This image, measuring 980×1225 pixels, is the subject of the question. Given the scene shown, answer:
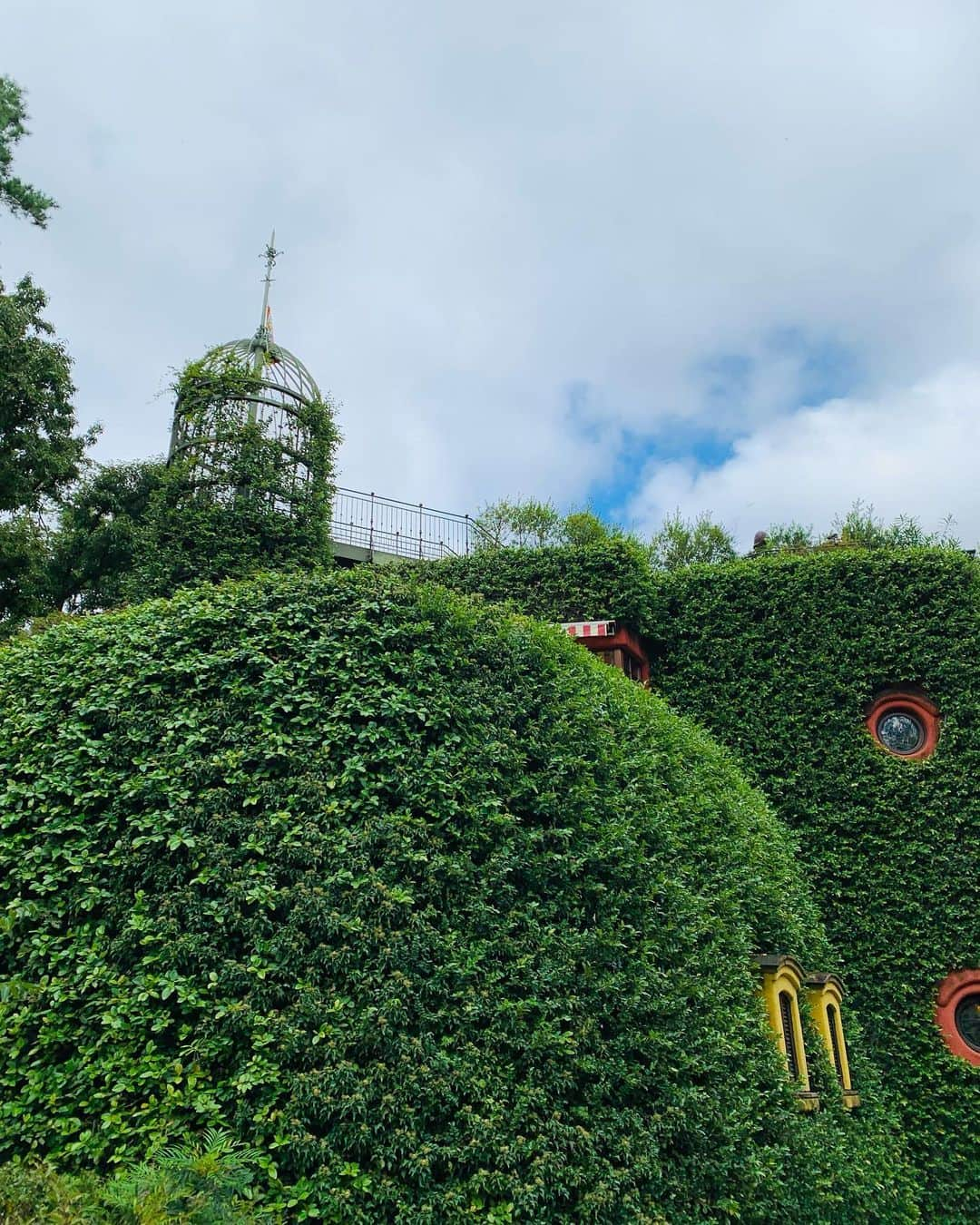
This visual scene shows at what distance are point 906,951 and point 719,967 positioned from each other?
16.4 ft

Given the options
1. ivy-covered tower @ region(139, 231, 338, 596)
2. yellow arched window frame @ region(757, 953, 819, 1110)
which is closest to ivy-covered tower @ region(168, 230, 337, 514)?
ivy-covered tower @ region(139, 231, 338, 596)

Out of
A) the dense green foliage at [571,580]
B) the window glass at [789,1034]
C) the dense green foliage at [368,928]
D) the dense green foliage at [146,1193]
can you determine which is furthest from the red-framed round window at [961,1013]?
the dense green foliage at [146,1193]

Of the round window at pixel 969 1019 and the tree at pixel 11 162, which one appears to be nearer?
the round window at pixel 969 1019

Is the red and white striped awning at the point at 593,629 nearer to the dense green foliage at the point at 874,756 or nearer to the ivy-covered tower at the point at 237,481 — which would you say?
the dense green foliage at the point at 874,756

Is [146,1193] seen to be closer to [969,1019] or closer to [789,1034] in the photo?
[789,1034]

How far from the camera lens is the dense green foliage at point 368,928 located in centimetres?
382

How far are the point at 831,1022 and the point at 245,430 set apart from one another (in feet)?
30.5

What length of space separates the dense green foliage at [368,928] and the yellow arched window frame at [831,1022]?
72.6 inches

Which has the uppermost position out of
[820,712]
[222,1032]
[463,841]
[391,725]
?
[820,712]

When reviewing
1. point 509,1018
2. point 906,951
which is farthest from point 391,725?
point 906,951

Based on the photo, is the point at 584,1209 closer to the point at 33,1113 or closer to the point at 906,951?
the point at 33,1113

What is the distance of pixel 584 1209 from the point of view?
391 centimetres

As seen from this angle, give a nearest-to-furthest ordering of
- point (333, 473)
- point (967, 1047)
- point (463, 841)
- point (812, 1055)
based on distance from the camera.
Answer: point (463, 841) < point (812, 1055) < point (967, 1047) < point (333, 473)

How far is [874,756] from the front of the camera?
993cm
